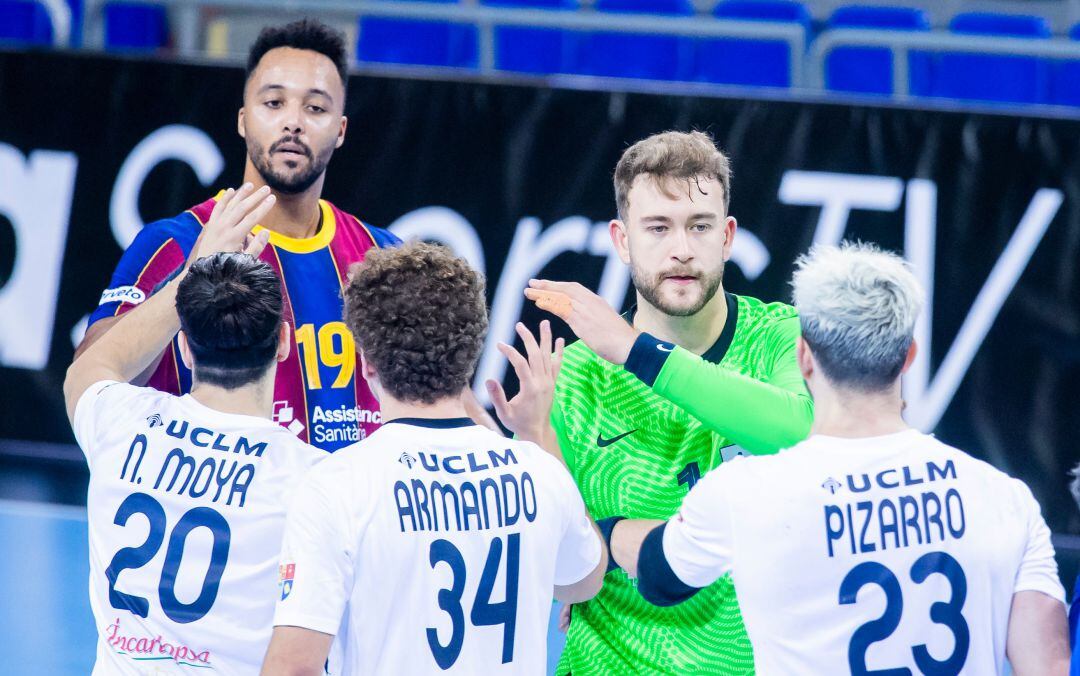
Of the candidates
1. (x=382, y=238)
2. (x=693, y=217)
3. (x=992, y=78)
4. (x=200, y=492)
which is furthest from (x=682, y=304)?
(x=992, y=78)

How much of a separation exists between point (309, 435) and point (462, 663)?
165 cm

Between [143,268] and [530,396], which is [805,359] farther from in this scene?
[143,268]

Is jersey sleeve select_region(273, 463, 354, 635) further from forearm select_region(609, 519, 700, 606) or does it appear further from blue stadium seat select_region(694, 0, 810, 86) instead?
blue stadium seat select_region(694, 0, 810, 86)

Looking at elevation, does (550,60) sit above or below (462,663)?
above

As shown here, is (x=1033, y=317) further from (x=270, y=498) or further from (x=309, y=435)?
(x=270, y=498)

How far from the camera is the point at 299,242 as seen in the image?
4418mm

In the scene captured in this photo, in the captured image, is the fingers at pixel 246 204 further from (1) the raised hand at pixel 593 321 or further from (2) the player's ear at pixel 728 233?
(2) the player's ear at pixel 728 233

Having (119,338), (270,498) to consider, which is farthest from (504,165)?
(270,498)

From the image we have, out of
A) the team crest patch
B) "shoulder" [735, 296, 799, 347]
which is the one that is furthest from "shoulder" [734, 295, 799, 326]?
the team crest patch

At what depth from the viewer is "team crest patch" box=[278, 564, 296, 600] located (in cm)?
262

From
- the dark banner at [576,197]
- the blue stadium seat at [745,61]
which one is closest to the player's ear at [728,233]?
the dark banner at [576,197]

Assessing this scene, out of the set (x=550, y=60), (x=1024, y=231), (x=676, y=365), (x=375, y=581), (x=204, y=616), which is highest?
(x=550, y=60)

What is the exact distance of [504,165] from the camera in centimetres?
833

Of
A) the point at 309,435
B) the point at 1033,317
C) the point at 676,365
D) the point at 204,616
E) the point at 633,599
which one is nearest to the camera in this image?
the point at 204,616
